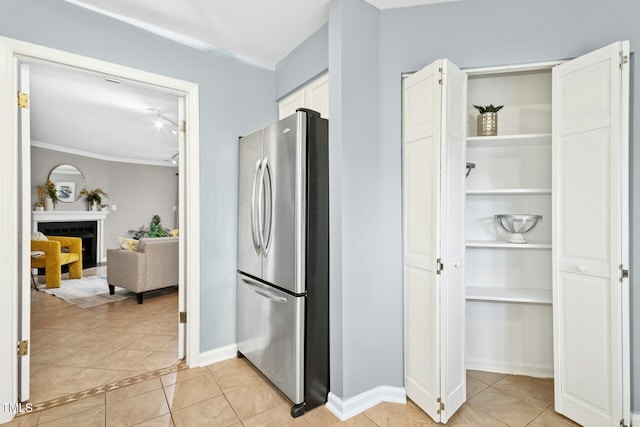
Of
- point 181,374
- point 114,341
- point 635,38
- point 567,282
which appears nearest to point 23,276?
point 181,374

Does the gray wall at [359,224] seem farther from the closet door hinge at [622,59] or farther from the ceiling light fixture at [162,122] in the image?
the ceiling light fixture at [162,122]

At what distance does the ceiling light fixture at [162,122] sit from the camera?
437cm

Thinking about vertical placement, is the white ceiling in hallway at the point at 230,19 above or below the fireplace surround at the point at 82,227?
above

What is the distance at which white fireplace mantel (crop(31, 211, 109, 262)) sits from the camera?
6.18m

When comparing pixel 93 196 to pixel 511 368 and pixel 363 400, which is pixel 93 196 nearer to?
pixel 363 400

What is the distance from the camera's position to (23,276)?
6.40 feet

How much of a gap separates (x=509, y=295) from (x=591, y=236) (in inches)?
26.2

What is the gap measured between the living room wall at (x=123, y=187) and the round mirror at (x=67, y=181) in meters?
0.09

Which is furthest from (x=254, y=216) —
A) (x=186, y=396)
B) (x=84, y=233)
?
(x=84, y=233)

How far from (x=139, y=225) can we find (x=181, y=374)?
6.79 m

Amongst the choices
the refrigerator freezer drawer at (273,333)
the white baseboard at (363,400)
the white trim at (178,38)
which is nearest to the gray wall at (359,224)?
the white baseboard at (363,400)

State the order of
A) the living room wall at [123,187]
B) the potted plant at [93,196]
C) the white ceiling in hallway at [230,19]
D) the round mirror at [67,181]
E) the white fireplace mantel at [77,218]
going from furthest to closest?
the potted plant at [93,196] < the round mirror at [67,181] < the living room wall at [123,187] < the white fireplace mantel at [77,218] < the white ceiling in hallway at [230,19]

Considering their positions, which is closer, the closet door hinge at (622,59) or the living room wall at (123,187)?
the closet door hinge at (622,59)

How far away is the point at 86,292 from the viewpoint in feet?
15.9
